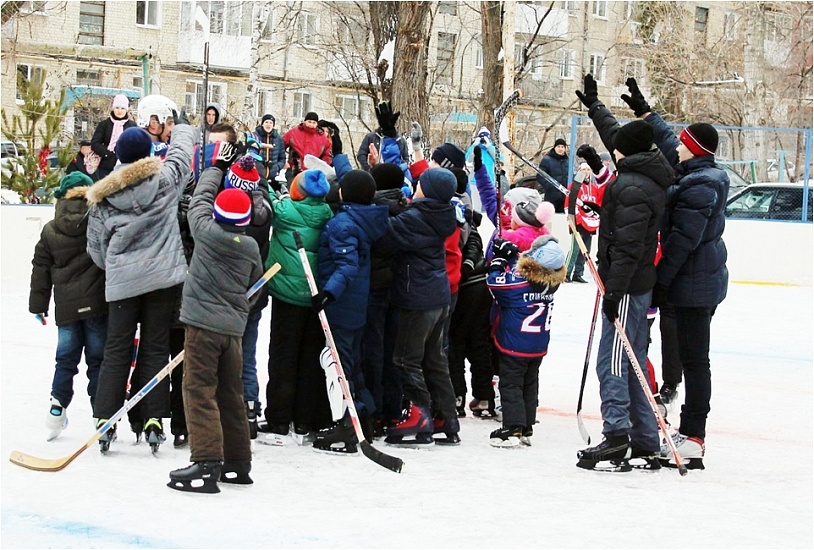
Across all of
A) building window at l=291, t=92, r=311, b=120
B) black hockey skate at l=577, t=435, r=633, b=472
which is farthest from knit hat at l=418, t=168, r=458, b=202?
building window at l=291, t=92, r=311, b=120

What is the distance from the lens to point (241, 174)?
5.70 meters

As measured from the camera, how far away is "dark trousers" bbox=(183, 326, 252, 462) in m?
5.41

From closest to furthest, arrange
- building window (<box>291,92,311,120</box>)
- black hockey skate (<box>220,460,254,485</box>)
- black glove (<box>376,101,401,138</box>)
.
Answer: black hockey skate (<box>220,460,254,485</box>) < black glove (<box>376,101,401,138</box>) < building window (<box>291,92,311,120</box>)

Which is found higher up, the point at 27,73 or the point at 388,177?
the point at 27,73

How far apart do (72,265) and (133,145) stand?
810 mm

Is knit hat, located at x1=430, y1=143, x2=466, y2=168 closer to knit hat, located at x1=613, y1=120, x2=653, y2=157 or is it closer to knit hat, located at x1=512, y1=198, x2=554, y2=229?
knit hat, located at x1=512, y1=198, x2=554, y2=229

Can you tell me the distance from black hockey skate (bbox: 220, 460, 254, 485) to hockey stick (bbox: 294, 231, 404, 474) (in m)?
0.65

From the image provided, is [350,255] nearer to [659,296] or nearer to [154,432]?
[154,432]

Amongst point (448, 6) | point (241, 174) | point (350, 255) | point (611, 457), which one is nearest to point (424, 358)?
point (350, 255)

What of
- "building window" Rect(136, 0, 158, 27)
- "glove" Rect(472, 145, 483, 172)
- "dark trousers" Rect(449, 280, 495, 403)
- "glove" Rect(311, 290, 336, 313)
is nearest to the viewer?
"glove" Rect(311, 290, 336, 313)

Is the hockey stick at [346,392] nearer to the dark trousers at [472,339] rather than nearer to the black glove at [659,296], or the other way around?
the dark trousers at [472,339]

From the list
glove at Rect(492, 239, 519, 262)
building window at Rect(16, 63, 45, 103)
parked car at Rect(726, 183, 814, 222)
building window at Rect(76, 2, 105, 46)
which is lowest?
glove at Rect(492, 239, 519, 262)

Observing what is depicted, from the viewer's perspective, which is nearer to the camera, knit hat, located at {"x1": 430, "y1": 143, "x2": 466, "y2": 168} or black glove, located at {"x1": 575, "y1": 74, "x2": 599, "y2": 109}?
black glove, located at {"x1": 575, "y1": 74, "x2": 599, "y2": 109}

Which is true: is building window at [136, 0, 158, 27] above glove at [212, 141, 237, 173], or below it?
above
